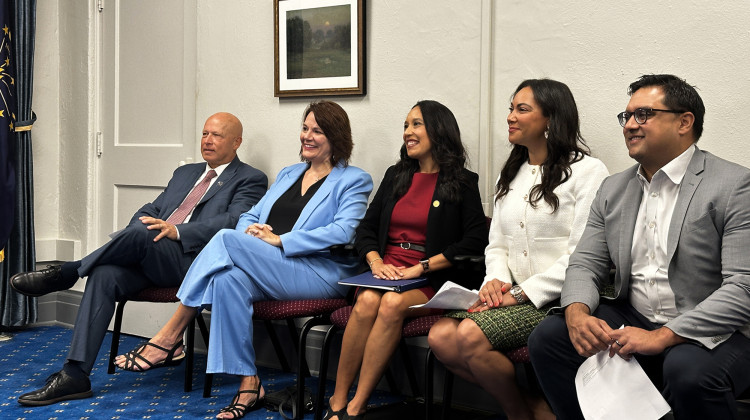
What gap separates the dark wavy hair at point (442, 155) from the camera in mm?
3371

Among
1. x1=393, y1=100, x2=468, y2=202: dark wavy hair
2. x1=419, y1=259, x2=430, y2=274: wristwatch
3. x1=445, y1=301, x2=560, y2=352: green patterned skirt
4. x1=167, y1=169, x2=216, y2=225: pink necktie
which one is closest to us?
x1=445, y1=301, x2=560, y2=352: green patterned skirt

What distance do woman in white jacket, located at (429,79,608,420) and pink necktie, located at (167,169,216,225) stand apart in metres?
1.69

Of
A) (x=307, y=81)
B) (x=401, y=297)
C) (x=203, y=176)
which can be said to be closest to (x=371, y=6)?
(x=307, y=81)

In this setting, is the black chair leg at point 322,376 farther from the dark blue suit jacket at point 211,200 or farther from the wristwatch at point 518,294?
the dark blue suit jacket at point 211,200

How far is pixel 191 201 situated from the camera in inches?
168

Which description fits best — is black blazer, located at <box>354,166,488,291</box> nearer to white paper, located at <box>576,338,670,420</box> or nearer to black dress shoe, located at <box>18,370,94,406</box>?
white paper, located at <box>576,338,670,420</box>

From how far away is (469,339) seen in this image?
2.79 metres

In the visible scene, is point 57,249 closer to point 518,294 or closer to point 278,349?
point 278,349

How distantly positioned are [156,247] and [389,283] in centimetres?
125

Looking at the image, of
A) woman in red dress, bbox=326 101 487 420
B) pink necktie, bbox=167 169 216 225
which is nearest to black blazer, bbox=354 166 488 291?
woman in red dress, bbox=326 101 487 420

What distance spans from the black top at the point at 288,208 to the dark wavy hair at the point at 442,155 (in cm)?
49

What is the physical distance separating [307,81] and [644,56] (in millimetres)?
1690

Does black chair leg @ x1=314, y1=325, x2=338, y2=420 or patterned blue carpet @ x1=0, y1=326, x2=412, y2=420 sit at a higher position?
black chair leg @ x1=314, y1=325, x2=338, y2=420

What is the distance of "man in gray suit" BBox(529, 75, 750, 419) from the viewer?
2.26 metres
